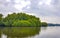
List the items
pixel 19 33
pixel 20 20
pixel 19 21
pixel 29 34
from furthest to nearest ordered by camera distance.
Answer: pixel 20 20, pixel 19 21, pixel 19 33, pixel 29 34

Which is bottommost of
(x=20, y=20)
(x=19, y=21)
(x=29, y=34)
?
(x=19, y=21)

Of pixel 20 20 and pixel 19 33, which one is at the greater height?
pixel 19 33

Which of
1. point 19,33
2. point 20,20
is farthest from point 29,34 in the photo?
point 20,20

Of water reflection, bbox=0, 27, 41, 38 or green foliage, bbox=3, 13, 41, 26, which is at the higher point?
water reflection, bbox=0, 27, 41, 38

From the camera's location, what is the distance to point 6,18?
94.4 meters

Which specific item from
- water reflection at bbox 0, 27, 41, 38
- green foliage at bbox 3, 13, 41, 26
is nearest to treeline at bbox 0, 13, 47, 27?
green foliage at bbox 3, 13, 41, 26

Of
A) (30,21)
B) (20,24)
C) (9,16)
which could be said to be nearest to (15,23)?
(20,24)

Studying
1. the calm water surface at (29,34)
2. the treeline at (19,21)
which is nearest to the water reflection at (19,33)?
the calm water surface at (29,34)

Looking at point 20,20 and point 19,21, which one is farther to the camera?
point 20,20

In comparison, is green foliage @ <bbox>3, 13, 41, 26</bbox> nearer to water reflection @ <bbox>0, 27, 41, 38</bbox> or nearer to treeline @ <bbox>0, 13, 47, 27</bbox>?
treeline @ <bbox>0, 13, 47, 27</bbox>

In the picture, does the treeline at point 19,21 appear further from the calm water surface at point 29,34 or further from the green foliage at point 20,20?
the calm water surface at point 29,34

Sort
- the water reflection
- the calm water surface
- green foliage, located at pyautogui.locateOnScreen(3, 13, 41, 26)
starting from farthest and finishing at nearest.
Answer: green foliage, located at pyautogui.locateOnScreen(3, 13, 41, 26)
the water reflection
the calm water surface

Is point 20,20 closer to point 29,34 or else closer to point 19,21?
point 19,21

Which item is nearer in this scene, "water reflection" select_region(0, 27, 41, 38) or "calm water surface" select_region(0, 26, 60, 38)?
"calm water surface" select_region(0, 26, 60, 38)
